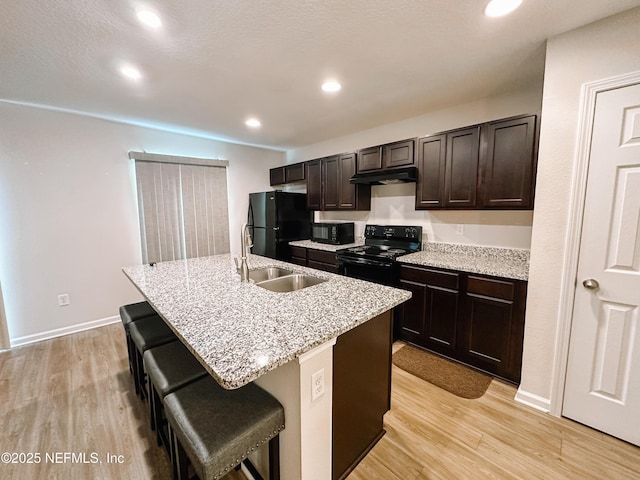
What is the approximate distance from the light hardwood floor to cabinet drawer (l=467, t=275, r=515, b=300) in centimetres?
74

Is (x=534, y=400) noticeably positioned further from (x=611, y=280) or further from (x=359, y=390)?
(x=359, y=390)

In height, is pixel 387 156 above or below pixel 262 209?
above

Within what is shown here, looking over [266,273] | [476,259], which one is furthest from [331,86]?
[476,259]

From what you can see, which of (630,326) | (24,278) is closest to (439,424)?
(630,326)

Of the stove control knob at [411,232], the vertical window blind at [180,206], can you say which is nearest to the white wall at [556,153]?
Answer: the stove control knob at [411,232]

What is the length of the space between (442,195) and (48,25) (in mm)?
A: 3117

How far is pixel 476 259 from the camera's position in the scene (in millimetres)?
2658

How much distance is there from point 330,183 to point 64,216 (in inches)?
126

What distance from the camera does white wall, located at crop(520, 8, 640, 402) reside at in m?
1.49

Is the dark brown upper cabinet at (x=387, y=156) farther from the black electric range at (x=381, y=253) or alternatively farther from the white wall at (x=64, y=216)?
the white wall at (x=64, y=216)

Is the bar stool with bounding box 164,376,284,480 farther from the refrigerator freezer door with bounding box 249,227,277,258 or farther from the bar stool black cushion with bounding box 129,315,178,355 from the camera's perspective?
the refrigerator freezer door with bounding box 249,227,277,258

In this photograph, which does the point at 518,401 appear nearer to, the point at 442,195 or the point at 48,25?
the point at 442,195

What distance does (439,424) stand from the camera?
1.76 meters

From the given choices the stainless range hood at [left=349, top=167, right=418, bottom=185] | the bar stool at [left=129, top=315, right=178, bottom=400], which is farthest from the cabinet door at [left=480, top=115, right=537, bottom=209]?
the bar stool at [left=129, top=315, right=178, bottom=400]
